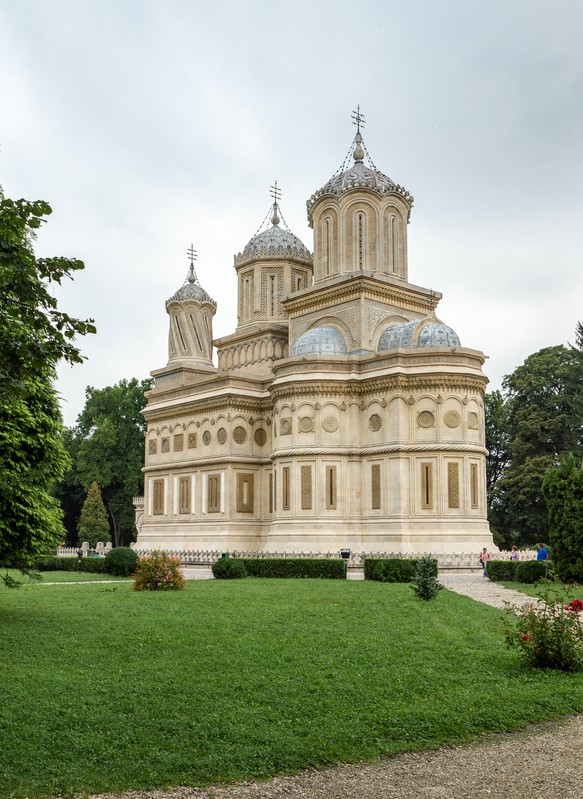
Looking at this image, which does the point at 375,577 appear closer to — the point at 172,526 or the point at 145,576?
the point at 145,576

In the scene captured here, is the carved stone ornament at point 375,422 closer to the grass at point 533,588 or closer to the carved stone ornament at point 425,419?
the carved stone ornament at point 425,419

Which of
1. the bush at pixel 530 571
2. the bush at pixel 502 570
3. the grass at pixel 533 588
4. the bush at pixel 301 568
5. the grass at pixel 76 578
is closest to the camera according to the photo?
the grass at pixel 533 588

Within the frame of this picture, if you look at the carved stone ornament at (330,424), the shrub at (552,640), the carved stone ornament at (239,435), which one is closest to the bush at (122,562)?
the carved stone ornament at (330,424)

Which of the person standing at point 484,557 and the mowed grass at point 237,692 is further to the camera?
the person standing at point 484,557

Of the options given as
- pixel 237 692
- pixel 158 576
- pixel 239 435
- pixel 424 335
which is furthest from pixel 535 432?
pixel 237 692

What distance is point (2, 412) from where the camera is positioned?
45.0 feet

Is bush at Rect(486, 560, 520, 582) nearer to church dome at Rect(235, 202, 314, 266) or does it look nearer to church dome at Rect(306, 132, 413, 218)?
church dome at Rect(306, 132, 413, 218)

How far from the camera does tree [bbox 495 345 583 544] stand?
45.0 metres

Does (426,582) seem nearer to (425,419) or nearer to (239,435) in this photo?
(425,419)

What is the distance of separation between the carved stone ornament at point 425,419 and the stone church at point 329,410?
0.24ft

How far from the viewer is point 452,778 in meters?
6.91

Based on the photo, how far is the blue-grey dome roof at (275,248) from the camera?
45.4 meters

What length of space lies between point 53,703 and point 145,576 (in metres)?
11.9

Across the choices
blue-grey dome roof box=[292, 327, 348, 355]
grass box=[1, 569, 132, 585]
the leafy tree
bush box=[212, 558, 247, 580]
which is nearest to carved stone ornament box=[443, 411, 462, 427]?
blue-grey dome roof box=[292, 327, 348, 355]
